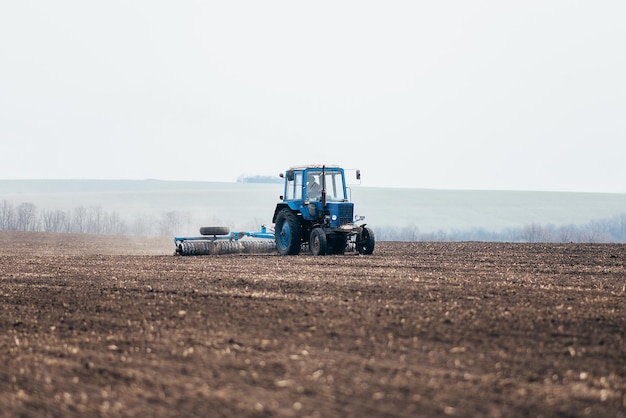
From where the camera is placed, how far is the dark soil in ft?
25.8

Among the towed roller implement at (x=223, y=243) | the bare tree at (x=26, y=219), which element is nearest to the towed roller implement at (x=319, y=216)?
the towed roller implement at (x=223, y=243)

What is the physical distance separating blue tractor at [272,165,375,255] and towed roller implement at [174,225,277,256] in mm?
1908

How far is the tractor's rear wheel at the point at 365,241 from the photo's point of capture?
1048 inches

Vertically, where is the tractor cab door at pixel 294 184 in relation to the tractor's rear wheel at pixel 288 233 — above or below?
above

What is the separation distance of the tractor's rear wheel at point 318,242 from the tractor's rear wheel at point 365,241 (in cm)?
122

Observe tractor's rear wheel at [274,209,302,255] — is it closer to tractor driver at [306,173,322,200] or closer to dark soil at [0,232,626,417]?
tractor driver at [306,173,322,200]

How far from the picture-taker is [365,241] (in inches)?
1053

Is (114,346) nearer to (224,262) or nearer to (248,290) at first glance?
(248,290)

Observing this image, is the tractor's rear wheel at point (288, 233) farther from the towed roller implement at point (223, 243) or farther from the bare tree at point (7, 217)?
the bare tree at point (7, 217)

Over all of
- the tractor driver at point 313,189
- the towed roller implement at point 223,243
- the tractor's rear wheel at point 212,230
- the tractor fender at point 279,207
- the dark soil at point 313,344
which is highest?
the tractor driver at point 313,189

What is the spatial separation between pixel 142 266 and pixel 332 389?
50.5 ft

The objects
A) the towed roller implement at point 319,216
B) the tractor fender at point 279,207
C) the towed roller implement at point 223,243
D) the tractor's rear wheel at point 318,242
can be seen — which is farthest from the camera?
the towed roller implement at point 223,243

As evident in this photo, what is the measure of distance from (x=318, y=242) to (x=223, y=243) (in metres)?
3.95

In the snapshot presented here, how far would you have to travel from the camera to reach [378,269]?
2131 cm
